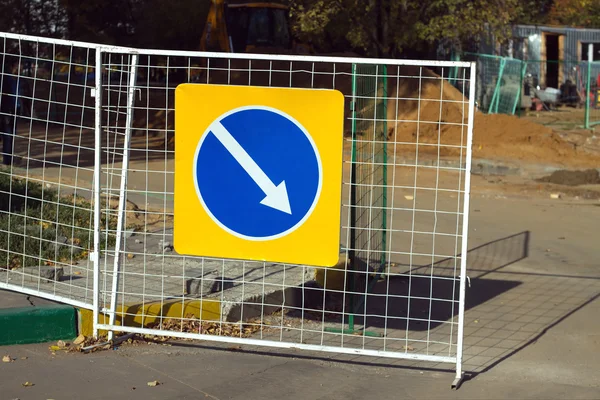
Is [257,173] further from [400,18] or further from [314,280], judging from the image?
[400,18]

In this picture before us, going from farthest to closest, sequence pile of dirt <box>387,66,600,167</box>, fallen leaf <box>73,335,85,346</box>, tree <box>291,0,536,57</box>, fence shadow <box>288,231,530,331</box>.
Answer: tree <box>291,0,536,57</box>
pile of dirt <box>387,66,600,167</box>
fence shadow <box>288,231,530,331</box>
fallen leaf <box>73,335,85,346</box>

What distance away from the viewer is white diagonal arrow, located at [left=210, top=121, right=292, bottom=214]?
5.28 meters

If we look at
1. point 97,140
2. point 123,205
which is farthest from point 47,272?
point 97,140

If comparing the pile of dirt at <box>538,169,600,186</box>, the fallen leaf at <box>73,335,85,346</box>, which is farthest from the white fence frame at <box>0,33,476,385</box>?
the pile of dirt at <box>538,169,600,186</box>

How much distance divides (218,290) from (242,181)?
1.46 metres

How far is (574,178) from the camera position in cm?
1584

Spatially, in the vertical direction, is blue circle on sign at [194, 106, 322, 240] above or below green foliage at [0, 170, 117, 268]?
above

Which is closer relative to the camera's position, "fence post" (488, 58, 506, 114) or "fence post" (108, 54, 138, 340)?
"fence post" (108, 54, 138, 340)

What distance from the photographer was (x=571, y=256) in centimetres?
930

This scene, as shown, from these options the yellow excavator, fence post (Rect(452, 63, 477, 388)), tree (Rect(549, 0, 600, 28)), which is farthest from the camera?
tree (Rect(549, 0, 600, 28))

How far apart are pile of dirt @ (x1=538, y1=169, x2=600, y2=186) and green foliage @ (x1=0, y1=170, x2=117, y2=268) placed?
9.69 metres

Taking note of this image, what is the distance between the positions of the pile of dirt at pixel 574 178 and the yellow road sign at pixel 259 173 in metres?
11.5

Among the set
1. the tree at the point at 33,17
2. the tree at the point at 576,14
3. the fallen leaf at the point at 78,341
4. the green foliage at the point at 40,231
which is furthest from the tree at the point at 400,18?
the tree at the point at 576,14

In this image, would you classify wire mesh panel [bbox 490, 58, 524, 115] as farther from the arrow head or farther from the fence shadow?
the arrow head
